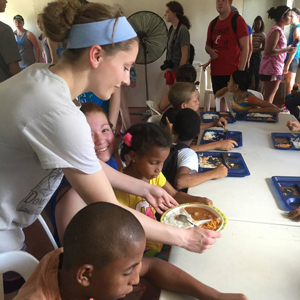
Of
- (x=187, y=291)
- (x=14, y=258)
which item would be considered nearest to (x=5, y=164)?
(x=14, y=258)

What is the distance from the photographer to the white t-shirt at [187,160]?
1.47 meters

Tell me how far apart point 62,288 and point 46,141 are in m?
0.38

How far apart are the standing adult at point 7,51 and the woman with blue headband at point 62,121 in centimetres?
143

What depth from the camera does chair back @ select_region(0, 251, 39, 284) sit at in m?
0.84

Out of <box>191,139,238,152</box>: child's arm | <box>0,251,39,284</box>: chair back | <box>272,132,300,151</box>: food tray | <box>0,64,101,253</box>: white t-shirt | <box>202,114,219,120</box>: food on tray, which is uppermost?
<box>0,64,101,253</box>: white t-shirt

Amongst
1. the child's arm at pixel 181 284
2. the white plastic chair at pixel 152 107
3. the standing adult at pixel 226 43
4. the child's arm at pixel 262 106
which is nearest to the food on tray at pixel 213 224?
the child's arm at pixel 181 284

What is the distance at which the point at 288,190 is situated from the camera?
1.26 m

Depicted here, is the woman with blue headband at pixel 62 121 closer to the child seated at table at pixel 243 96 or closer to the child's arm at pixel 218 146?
the child's arm at pixel 218 146

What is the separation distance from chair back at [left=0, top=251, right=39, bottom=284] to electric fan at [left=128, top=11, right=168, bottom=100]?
383 centimetres

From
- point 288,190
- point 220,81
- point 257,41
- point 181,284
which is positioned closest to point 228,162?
point 288,190

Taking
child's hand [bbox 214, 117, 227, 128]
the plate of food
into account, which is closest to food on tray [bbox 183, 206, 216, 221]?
the plate of food

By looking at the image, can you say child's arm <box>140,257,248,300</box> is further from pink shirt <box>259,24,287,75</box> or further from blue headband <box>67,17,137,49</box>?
pink shirt <box>259,24,287,75</box>

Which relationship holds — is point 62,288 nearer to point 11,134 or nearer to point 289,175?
point 11,134

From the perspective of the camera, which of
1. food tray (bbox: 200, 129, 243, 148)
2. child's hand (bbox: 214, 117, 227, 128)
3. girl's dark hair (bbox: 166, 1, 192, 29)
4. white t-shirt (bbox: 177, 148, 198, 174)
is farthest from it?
girl's dark hair (bbox: 166, 1, 192, 29)
